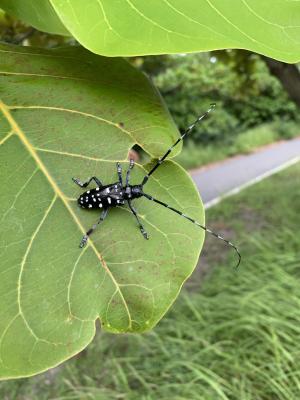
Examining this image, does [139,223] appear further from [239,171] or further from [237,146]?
[237,146]

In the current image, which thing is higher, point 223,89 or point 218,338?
point 223,89

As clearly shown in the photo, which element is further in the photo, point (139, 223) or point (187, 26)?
point (139, 223)

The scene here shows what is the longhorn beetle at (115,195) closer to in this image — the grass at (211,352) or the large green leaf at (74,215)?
the large green leaf at (74,215)

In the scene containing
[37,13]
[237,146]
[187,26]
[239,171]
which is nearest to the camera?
[187,26]

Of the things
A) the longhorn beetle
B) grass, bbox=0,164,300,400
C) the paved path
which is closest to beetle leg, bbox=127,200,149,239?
the longhorn beetle

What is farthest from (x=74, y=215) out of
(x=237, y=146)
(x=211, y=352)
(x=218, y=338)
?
(x=237, y=146)

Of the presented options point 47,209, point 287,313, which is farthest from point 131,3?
point 287,313

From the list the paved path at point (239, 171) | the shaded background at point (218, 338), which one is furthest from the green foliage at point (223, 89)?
the paved path at point (239, 171)

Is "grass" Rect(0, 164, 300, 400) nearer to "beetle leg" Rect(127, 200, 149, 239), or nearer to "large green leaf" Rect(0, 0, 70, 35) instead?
"beetle leg" Rect(127, 200, 149, 239)
